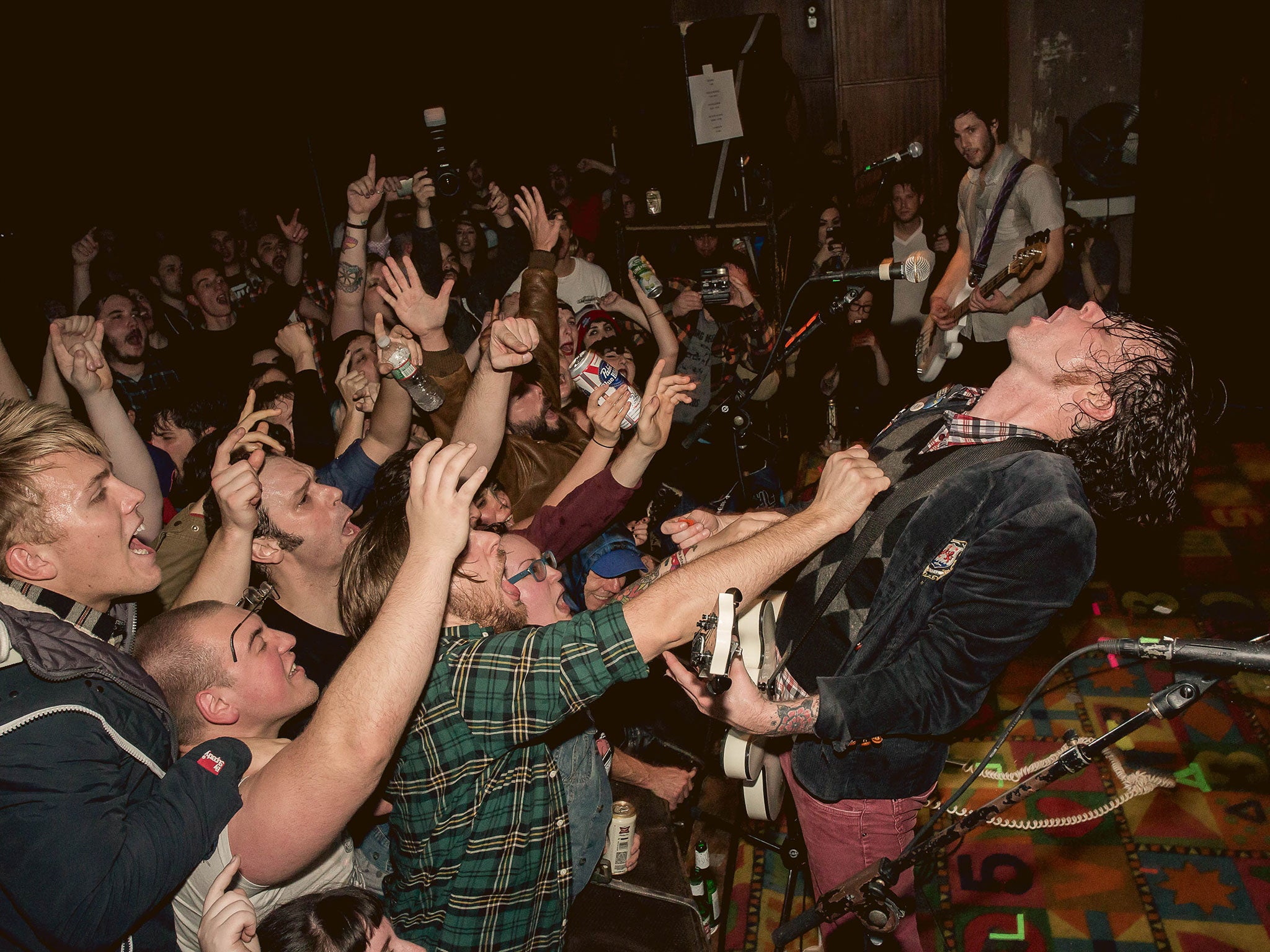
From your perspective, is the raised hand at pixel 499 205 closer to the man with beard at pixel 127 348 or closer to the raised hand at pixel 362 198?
the raised hand at pixel 362 198

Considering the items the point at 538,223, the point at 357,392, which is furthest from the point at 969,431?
the point at 357,392

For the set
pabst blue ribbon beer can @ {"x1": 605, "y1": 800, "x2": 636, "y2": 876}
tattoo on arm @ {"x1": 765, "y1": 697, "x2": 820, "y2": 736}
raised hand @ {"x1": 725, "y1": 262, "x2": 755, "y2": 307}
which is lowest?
pabst blue ribbon beer can @ {"x1": 605, "y1": 800, "x2": 636, "y2": 876}

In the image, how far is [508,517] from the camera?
2.66 meters

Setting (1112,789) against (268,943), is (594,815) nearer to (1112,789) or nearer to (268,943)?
(268,943)

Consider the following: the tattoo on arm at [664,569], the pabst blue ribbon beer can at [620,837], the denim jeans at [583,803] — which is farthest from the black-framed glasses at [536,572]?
the pabst blue ribbon beer can at [620,837]

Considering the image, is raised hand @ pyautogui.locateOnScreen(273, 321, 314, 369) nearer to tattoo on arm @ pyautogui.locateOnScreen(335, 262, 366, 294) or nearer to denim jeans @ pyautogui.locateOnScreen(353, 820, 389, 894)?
tattoo on arm @ pyautogui.locateOnScreen(335, 262, 366, 294)

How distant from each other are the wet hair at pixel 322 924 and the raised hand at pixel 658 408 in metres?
1.48

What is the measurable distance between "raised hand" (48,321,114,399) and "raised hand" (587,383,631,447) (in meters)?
1.61

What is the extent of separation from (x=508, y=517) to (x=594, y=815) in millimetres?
984

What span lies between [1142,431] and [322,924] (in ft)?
6.31

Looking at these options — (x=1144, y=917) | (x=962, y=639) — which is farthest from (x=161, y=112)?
(x=1144, y=917)

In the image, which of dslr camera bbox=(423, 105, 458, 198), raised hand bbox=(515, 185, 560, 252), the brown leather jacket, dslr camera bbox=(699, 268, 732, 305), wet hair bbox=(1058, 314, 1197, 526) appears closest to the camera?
wet hair bbox=(1058, 314, 1197, 526)

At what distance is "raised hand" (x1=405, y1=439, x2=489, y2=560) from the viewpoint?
4.66 ft

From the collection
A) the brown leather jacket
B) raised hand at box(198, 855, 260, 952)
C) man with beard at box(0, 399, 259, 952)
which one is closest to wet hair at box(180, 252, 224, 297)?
the brown leather jacket
